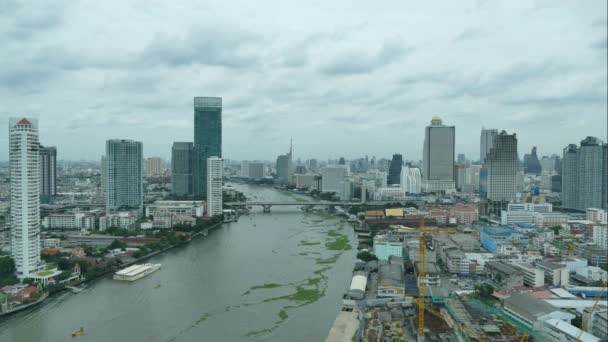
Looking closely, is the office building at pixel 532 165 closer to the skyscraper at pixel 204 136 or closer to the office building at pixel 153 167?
the skyscraper at pixel 204 136

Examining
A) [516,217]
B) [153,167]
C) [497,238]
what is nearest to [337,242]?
[497,238]

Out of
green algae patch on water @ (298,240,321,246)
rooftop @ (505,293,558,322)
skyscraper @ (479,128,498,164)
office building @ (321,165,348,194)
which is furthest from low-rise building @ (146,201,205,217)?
skyscraper @ (479,128,498,164)

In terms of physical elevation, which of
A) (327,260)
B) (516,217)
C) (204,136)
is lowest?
(327,260)

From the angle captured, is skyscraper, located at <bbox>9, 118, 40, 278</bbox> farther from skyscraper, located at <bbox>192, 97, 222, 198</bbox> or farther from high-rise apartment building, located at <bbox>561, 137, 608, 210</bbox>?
high-rise apartment building, located at <bbox>561, 137, 608, 210</bbox>

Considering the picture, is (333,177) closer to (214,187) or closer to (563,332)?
(214,187)

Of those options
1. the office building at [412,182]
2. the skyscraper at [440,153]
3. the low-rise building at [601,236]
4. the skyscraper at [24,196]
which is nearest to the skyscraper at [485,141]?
the skyscraper at [440,153]

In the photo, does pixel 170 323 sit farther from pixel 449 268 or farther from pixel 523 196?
pixel 523 196

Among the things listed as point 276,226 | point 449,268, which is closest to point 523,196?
point 276,226
